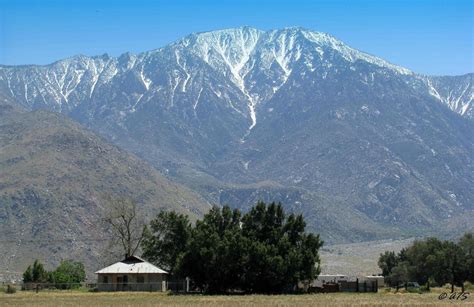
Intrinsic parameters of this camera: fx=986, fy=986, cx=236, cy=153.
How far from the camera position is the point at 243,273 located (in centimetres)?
10319

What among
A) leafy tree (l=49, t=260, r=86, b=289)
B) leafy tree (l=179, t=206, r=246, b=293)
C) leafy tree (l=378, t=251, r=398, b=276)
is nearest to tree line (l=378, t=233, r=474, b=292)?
leafy tree (l=378, t=251, r=398, b=276)

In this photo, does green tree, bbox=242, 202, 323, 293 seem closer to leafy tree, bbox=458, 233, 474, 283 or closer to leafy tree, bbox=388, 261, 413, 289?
leafy tree, bbox=458, 233, 474, 283

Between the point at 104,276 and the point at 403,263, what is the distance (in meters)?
72.7

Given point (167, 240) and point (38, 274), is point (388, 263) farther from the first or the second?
point (38, 274)

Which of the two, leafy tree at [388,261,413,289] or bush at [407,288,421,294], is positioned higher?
leafy tree at [388,261,413,289]

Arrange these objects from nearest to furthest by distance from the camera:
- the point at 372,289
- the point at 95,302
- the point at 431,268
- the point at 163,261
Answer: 1. the point at 95,302
2. the point at 372,289
3. the point at 163,261
4. the point at 431,268

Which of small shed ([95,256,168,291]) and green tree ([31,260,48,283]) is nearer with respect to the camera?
small shed ([95,256,168,291])

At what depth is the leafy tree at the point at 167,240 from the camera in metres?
125

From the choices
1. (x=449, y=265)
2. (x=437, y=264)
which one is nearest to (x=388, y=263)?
(x=437, y=264)

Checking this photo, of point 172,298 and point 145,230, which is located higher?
point 145,230

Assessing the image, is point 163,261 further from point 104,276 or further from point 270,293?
point 270,293

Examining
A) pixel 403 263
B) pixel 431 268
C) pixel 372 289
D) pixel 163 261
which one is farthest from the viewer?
pixel 403 263

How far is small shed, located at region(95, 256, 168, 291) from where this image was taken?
111750 millimetres

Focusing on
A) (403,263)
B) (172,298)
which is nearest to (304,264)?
(172,298)
